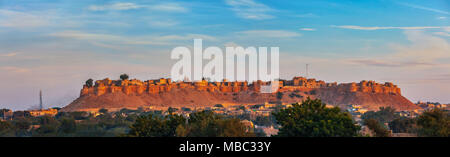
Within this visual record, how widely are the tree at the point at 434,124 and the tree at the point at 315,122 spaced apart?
15.9 ft

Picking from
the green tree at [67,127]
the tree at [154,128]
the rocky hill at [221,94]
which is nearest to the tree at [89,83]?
the rocky hill at [221,94]

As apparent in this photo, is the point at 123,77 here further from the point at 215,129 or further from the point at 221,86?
the point at 215,129

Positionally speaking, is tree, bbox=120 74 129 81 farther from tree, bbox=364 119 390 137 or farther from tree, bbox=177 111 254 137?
tree, bbox=364 119 390 137

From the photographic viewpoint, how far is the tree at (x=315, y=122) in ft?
88.8

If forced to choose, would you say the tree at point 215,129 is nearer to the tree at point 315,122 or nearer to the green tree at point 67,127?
the tree at point 315,122

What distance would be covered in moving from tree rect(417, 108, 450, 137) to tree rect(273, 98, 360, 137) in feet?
15.9

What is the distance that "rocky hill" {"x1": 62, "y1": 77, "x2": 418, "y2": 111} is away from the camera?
422 ft

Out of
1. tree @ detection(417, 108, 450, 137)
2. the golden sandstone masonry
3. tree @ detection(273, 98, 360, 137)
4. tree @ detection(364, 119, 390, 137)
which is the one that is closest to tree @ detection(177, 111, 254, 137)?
tree @ detection(273, 98, 360, 137)
